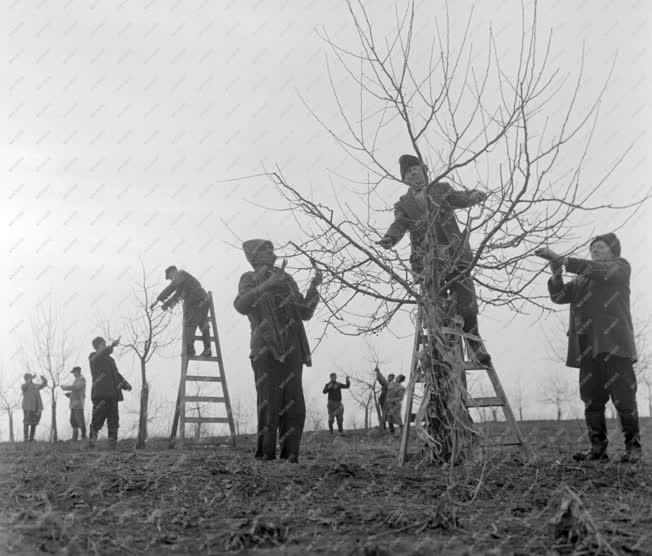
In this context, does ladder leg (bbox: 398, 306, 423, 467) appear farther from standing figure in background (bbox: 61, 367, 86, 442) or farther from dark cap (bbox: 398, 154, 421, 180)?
standing figure in background (bbox: 61, 367, 86, 442)

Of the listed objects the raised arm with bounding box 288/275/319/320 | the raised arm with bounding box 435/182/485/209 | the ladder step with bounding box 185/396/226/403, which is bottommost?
the ladder step with bounding box 185/396/226/403

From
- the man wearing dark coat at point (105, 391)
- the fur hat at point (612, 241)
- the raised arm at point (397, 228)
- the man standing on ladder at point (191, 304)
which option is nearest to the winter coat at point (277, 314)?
the raised arm at point (397, 228)

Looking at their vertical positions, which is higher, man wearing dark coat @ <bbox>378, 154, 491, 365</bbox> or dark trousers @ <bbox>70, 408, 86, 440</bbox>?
man wearing dark coat @ <bbox>378, 154, 491, 365</bbox>

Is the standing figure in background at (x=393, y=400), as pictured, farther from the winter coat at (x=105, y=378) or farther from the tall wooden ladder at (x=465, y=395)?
the tall wooden ladder at (x=465, y=395)

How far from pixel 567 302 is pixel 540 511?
8.84 ft

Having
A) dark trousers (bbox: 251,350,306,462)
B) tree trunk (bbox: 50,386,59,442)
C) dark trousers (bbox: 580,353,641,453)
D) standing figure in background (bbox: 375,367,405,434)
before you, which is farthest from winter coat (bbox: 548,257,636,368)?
tree trunk (bbox: 50,386,59,442)

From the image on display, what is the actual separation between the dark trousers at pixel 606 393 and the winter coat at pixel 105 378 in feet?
22.1

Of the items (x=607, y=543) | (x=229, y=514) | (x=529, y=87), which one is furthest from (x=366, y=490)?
(x=529, y=87)

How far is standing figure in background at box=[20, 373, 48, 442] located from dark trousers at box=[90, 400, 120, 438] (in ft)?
17.2

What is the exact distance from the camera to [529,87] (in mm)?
4523

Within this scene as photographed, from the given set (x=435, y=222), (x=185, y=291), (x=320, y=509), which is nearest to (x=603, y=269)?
(x=435, y=222)

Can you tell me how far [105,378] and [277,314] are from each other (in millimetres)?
5238

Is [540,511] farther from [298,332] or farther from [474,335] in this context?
[298,332]

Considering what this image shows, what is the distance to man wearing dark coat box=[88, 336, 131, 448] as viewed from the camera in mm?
9672
